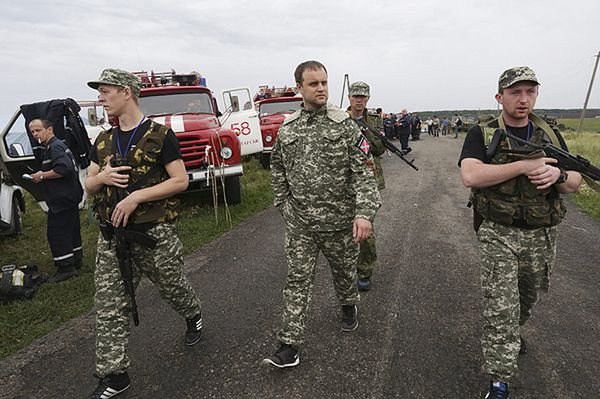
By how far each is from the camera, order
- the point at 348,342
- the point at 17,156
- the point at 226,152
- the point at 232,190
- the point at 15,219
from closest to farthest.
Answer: the point at 348,342, the point at 17,156, the point at 15,219, the point at 226,152, the point at 232,190

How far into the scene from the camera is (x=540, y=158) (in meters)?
1.99

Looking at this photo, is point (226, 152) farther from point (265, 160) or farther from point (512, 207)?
point (265, 160)

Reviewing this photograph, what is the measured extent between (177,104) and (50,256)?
11.7 feet

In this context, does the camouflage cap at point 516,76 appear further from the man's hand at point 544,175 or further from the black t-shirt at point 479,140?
the man's hand at point 544,175

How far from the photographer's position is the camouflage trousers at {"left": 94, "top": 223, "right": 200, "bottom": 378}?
7.44 feet

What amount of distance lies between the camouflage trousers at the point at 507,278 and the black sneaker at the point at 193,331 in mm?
2022

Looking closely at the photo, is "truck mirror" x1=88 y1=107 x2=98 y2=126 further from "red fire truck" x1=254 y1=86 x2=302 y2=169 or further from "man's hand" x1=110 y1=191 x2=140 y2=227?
"man's hand" x1=110 y1=191 x2=140 y2=227

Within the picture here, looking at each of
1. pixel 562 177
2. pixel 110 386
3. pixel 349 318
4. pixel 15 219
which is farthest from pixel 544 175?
pixel 15 219

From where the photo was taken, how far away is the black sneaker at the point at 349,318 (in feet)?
9.70

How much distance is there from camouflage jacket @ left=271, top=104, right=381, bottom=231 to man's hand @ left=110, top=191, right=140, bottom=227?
1.04m

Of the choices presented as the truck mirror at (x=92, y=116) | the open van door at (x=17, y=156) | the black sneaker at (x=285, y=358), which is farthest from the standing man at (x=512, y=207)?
the truck mirror at (x=92, y=116)

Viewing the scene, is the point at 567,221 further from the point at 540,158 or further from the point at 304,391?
the point at 304,391

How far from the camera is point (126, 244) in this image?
2.29 meters

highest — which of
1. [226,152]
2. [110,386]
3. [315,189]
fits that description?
[315,189]
